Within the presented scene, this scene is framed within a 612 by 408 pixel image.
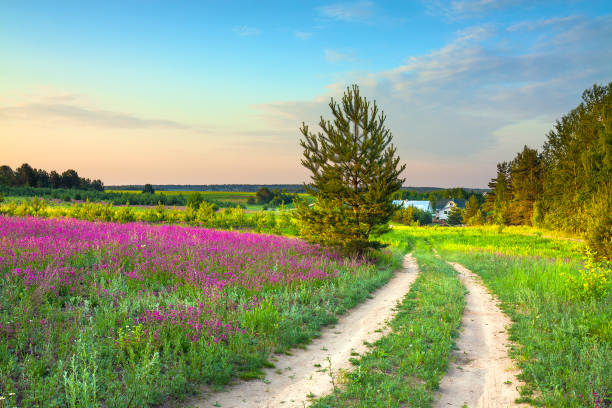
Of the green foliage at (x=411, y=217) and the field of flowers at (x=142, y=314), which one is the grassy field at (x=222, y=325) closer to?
the field of flowers at (x=142, y=314)

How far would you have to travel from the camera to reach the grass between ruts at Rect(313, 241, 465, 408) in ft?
15.1

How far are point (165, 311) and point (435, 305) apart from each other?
6815mm

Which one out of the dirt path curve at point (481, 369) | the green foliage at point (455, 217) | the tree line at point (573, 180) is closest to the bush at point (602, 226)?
the tree line at point (573, 180)

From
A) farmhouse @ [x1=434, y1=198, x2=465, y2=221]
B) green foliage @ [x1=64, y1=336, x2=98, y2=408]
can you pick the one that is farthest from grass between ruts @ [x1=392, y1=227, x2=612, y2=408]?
farmhouse @ [x1=434, y1=198, x2=465, y2=221]

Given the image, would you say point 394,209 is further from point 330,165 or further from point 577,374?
point 577,374

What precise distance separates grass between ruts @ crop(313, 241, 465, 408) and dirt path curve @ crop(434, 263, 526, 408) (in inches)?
7.3

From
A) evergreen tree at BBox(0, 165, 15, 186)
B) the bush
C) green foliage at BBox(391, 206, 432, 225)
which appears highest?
evergreen tree at BBox(0, 165, 15, 186)

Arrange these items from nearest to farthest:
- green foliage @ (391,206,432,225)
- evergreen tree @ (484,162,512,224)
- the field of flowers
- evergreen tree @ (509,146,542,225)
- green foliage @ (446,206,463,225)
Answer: the field of flowers
evergreen tree @ (509,146,542,225)
evergreen tree @ (484,162,512,224)
green foliage @ (391,206,432,225)
green foliage @ (446,206,463,225)

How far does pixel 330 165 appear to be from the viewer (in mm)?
15250

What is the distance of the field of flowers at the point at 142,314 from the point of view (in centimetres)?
456

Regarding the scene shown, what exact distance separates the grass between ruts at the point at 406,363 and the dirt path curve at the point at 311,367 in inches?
11.3

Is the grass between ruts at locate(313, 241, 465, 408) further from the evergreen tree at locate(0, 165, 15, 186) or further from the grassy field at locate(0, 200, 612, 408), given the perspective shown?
the evergreen tree at locate(0, 165, 15, 186)

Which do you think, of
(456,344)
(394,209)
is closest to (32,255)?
(456,344)

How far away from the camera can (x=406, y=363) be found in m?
5.62
